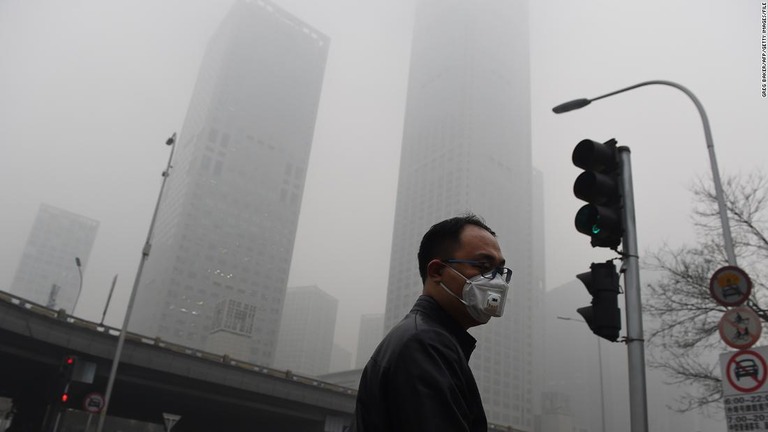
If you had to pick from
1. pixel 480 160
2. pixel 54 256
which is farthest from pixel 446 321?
pixel 480 160

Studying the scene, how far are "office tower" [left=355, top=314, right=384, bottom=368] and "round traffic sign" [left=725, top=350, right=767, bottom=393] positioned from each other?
479 feet

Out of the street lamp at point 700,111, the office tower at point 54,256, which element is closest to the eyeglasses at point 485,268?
the street lamp at point 700,111

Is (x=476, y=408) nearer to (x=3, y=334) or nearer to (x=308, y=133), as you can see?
(x=3, y=334)

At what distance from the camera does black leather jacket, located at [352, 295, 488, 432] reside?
60.0 inches

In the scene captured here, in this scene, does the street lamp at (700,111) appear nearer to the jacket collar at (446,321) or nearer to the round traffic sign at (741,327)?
the round traffic sign at (741,327)

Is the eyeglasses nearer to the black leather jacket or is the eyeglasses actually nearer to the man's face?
the man's face

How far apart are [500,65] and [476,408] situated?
551 ft

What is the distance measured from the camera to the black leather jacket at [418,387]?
1523 mm

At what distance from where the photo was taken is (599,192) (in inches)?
198

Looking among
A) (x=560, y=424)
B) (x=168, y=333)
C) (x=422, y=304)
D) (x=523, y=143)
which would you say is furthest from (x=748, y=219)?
(x=523, y=143)

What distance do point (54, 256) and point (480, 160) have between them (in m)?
94.8

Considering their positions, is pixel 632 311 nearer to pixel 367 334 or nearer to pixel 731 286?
pixel 731 286

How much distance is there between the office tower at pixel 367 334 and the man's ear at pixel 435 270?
5877 inches

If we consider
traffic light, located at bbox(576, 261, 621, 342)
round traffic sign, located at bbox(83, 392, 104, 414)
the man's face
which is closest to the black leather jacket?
the man's face
